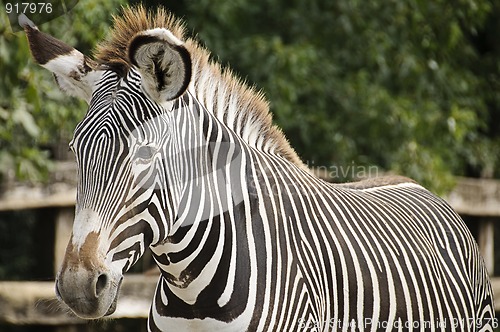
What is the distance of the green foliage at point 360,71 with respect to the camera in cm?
814

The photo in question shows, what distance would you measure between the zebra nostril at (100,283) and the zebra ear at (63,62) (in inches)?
30.9

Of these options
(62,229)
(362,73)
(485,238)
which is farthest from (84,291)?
(485,238)

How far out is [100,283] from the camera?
275cm

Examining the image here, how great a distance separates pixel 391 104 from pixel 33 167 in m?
3.88

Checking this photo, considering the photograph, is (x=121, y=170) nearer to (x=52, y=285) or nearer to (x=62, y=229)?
(x=52, y=285)

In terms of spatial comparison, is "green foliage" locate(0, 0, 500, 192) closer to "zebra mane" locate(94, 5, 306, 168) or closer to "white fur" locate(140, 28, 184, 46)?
"zebra mane" locate(94, 5, 306, 168)

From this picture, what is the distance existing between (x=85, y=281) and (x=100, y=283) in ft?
0.23

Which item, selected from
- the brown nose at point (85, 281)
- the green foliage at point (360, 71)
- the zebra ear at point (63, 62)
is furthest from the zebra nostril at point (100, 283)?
the green foliage at point (360, 71)

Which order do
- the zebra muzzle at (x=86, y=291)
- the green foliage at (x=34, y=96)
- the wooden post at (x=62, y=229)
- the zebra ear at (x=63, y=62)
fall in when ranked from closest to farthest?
the zebra muzzle at (x=86, y=291) → the zebra ear at (x=63, y=62) → the green foliage at (x=34, y=96) → the wooden post at (x=62, y=229)

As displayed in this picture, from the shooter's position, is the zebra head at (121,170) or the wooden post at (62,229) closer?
the zebra head at (121,170)


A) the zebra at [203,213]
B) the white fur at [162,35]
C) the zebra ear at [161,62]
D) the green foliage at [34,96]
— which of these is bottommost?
the zebra at [203,213]

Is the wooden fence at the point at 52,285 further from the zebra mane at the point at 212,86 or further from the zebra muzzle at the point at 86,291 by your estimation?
the zebra muzzle at the point at 86,291

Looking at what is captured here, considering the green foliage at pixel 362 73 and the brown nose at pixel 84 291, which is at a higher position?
the green foliage at pixel 362 73

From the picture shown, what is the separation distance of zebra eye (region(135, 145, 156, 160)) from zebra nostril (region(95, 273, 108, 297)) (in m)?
0.43
